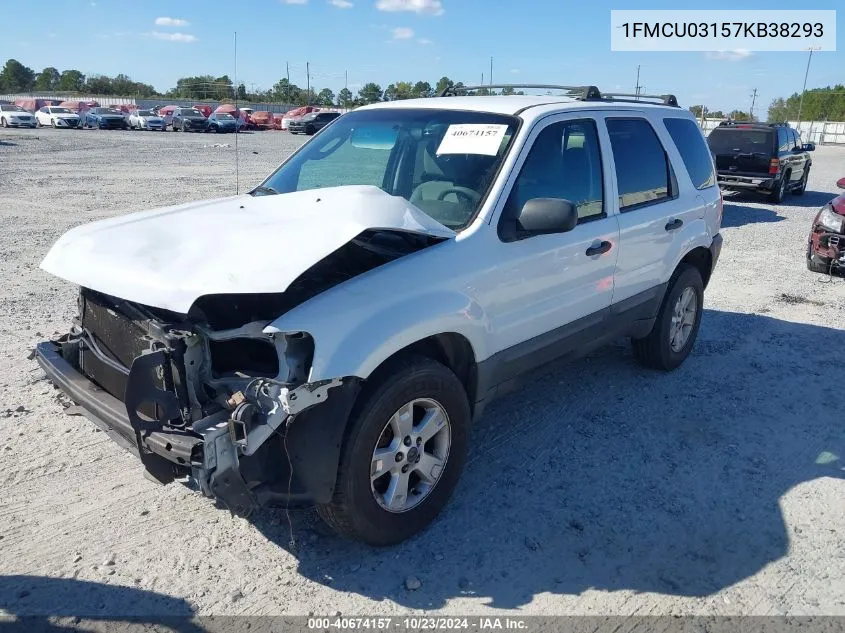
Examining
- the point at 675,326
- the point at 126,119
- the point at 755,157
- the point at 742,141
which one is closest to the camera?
the point at 675,326

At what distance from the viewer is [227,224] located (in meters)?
3.34

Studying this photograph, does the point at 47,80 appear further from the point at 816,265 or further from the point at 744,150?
the point at 816,265

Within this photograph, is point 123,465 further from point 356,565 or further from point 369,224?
point 369,224

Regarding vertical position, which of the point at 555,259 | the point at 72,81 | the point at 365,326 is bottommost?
the point at 365,326

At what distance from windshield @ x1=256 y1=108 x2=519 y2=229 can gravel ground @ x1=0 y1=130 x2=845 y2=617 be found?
1.60 m

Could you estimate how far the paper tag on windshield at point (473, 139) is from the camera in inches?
150

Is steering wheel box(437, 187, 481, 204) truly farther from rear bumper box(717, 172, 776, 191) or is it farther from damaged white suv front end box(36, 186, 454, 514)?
rear bumper box(717, 172, 776, 191)

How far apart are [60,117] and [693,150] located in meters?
48.0

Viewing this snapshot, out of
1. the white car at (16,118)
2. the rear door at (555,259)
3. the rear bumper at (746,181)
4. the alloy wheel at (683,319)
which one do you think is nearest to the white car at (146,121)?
the white car at (16,118)

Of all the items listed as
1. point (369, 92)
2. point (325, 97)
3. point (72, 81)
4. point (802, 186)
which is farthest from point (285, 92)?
point (802, 186)

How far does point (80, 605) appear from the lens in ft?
9.34

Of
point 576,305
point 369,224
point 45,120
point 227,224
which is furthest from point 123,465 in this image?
point 45,120

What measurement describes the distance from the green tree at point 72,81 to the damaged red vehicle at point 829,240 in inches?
3997

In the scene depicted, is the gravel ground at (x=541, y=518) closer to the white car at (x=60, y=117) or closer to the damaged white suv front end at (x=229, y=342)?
the damaged white suv front end at (x=229, y=342)
